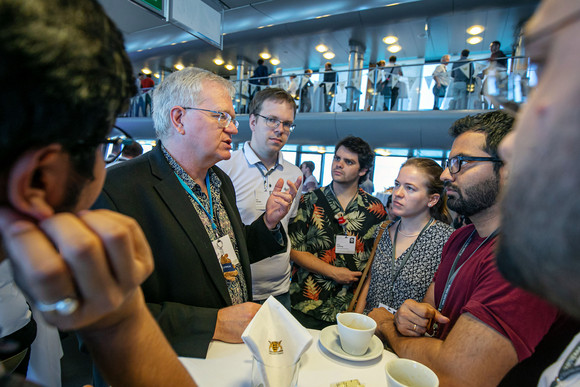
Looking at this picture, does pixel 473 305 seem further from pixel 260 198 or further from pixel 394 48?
pixel 394 48

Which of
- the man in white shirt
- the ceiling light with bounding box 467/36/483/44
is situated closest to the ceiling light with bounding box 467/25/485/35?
the ceiling light with bounding box 467/36/483/44

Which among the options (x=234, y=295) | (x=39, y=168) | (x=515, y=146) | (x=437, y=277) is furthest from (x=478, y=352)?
(x=39, y=168)

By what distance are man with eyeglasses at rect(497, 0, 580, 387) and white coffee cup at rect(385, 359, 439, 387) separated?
66cm

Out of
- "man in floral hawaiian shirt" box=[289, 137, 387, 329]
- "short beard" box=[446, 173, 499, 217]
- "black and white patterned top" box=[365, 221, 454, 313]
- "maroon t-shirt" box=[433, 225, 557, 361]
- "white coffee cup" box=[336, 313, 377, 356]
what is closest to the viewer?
"maroon t-shirt" box=[433, 225, 557, 361]

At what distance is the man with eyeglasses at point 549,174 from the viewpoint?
1.30 feet

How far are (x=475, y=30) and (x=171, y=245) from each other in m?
12.0

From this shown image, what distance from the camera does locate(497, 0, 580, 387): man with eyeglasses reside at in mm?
396

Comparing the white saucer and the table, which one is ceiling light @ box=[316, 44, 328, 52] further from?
the table

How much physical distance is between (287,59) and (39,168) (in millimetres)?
14341

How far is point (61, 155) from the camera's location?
1.42 feet

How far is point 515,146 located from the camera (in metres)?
0.48

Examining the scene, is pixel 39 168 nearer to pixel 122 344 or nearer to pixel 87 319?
pixel 87 319

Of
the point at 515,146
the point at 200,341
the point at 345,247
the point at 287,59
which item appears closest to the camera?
the point at 515,146

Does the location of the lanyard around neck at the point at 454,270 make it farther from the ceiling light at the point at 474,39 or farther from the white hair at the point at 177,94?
the ceiling light at the point at 474,39
